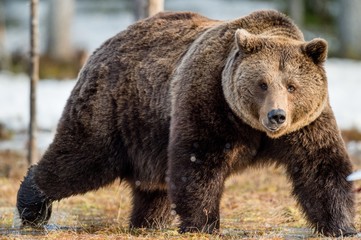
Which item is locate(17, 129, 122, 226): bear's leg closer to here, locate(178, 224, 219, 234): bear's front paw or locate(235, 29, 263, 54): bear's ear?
Result: locate(178, 224, 219, 234): bear's front paw

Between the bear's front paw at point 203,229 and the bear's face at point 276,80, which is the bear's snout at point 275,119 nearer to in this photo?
the bear's face at point 276,80

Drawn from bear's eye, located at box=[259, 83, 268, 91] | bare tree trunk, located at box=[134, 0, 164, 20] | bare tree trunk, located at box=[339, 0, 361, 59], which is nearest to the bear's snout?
bear's eye, located at box=[259, 83, 268, 91]

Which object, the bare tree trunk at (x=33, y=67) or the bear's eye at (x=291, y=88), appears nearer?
the bear's eye at (x=291, y=88)

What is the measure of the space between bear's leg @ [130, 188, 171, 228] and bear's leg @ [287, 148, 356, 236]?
185 cm

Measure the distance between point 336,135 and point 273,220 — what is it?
1.62 m

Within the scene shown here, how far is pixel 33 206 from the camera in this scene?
828 cm

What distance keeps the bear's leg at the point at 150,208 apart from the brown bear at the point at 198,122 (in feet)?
0.05

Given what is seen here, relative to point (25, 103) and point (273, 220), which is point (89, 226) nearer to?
point (273, 220)

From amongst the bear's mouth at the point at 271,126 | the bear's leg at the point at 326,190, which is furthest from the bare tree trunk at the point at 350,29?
the bear's mouth at the point at 271,126

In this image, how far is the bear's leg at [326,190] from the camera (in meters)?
6.91

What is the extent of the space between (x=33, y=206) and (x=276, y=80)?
3.02m

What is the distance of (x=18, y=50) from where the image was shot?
1025 inches

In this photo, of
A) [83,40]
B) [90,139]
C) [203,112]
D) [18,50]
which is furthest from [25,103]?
[203,112]

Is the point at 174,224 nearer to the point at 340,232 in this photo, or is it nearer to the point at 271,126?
the point at 340,232
